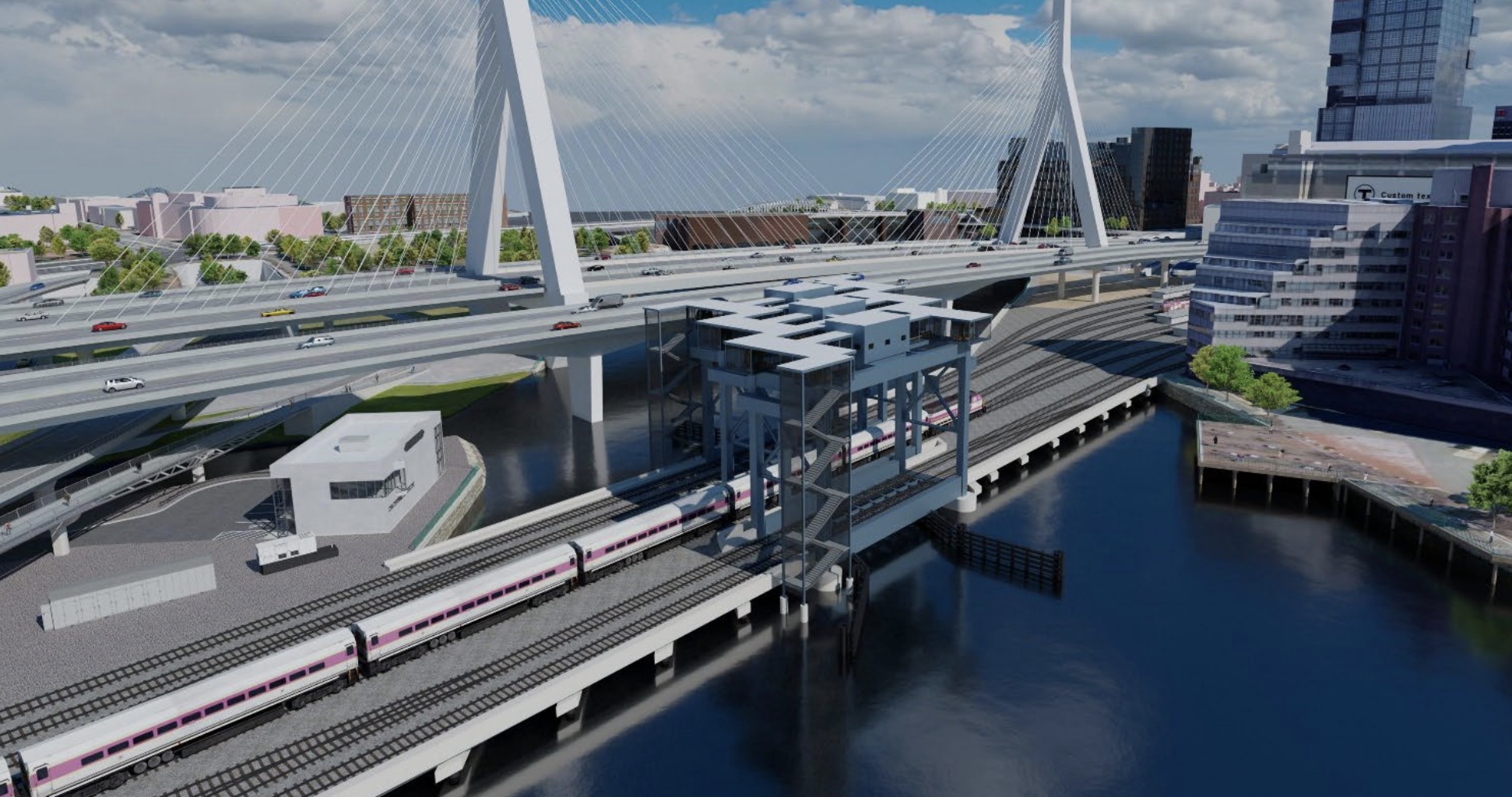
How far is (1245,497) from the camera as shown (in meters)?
56.4

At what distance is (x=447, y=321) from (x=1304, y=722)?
5088 cm

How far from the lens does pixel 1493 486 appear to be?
46.4m

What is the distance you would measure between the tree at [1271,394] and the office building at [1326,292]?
8614 mm

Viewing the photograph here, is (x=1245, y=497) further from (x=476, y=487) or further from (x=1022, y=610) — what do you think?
(x=476, y=487)

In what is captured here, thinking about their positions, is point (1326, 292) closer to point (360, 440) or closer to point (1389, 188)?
point (1389, 188)

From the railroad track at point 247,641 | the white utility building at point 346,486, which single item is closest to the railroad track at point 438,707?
the railroad track at point 247,641

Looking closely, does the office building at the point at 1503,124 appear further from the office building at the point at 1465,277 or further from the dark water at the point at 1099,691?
the dark water at the point at 1099,691

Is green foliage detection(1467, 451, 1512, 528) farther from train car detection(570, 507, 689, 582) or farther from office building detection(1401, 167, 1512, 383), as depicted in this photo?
train car detection(570, 507, 689, 582)

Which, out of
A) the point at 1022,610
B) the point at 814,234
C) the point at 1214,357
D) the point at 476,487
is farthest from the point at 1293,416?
the point at 814,234

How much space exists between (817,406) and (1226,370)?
44.0 metres

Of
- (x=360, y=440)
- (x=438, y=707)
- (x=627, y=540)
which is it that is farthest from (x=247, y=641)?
(x=360, y=440)

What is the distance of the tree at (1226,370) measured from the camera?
69625 millimetres

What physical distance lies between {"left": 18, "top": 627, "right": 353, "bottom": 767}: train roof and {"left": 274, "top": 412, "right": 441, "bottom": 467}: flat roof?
15482mm

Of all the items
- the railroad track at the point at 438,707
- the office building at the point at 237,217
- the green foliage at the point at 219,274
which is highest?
the office building at the point at 237,217
